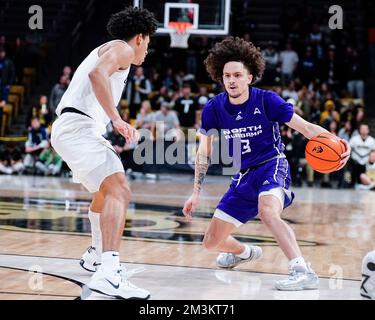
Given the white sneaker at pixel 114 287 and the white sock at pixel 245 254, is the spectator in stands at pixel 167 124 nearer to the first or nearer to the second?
the white sock at pixel 245 254

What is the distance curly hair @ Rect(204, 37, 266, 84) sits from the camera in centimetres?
646

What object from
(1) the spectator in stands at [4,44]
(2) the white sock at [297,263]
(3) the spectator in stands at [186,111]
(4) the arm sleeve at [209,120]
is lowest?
(2) the white sock at [297,263]

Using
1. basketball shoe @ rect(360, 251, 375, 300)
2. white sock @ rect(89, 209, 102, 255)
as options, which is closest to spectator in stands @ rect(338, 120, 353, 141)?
white sock @ rect(89, 209, 102, 255)

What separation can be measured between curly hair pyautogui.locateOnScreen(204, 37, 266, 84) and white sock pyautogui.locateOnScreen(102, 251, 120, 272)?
1.98 metres

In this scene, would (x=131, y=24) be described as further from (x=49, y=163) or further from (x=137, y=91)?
(x=137, y=91)

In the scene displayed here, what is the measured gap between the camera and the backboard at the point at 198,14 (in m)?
17.5

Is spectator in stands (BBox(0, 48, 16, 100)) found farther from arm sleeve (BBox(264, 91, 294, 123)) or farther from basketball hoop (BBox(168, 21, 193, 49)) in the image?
arm sleeve (BBox(264, 91, 294, 123))

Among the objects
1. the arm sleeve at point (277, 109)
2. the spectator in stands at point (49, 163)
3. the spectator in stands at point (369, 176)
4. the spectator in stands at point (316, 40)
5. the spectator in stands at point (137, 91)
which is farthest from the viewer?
the spectator in stands at point (316, 40)

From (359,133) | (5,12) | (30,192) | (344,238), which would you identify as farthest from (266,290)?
(5,12)

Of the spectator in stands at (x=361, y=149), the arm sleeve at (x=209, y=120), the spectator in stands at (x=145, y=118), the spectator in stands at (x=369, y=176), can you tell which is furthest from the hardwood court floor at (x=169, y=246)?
the spectator in stands at (x=145, y=118)

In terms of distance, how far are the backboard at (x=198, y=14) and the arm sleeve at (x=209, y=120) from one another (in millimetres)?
10999

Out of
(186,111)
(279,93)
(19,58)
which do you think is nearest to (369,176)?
(279,93)

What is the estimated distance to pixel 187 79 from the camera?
66.5 ft

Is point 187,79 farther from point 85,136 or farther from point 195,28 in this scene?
point 85,136
